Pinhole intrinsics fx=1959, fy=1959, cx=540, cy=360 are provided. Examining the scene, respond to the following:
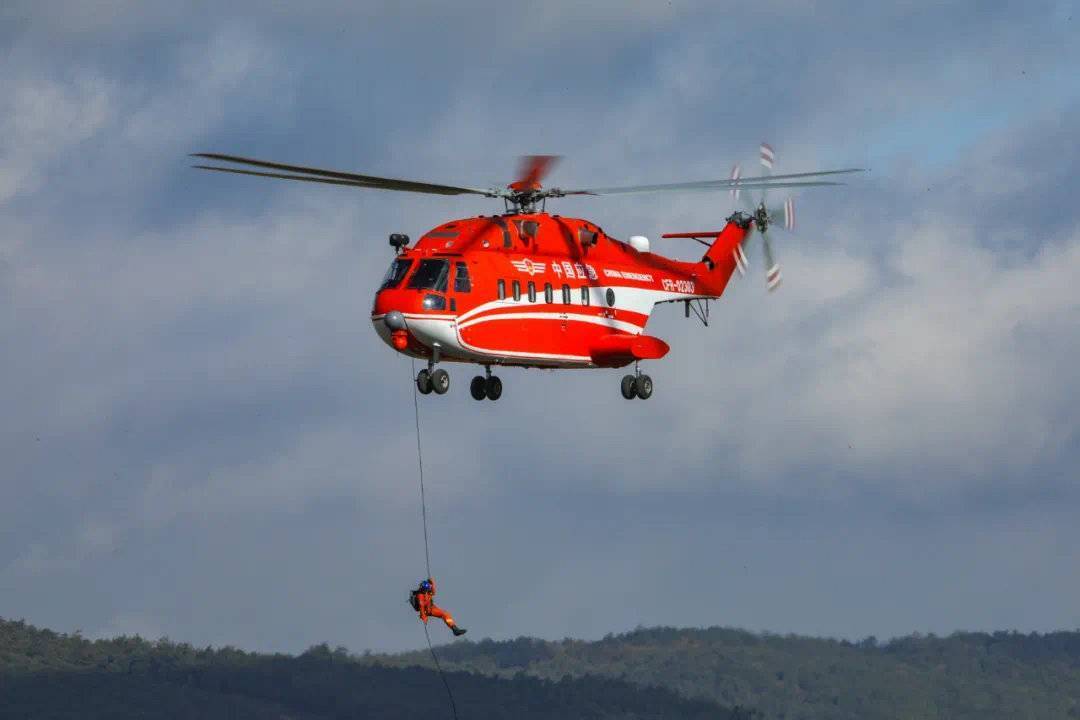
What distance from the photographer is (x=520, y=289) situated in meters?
60.1

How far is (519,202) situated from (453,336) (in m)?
7.39

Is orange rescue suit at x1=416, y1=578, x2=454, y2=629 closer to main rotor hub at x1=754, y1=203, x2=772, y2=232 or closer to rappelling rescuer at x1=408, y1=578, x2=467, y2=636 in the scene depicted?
rappelling rescuer at x1=408, y1=578, x2=467, y2=636

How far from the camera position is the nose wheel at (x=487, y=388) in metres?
62.0

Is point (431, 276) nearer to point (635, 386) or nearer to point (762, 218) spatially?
point (635, 386)

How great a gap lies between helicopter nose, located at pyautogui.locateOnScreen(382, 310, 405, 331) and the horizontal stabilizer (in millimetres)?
8485

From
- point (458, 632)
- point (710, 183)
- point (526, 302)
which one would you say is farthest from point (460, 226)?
point (458, 632)

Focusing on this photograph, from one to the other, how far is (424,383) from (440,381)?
48 cm

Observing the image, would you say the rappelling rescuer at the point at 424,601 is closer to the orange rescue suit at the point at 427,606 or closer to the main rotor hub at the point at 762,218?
the orange rescue suit at the point at 427,606

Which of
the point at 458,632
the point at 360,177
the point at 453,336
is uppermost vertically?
the point at 360,177

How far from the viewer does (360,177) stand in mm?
56562

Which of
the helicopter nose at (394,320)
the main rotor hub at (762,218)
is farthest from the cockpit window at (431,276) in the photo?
the main rotor hub at (762,218)

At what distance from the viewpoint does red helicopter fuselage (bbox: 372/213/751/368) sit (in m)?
57.2

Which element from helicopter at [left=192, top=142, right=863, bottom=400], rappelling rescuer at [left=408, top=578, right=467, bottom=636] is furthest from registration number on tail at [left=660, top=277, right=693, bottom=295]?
rappelling rescuer at [left=408, top=578, right=467, bottom=636]

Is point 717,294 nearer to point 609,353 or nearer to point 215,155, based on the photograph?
point 609,353
